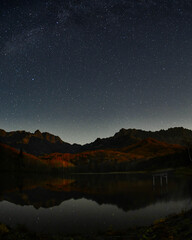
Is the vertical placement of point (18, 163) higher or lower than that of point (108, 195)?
lower

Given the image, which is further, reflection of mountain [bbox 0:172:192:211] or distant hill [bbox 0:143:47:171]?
distant hill [bbox 0:143:47:171]

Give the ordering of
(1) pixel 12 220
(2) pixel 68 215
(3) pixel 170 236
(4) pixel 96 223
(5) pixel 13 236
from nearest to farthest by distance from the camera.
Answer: (3) pixel 170 236, (5) pixel 13 236, (4) pixel 96 223, (1) pixel 12 220, (2) pixel 68 215

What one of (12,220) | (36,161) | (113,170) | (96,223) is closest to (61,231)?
(96,223)

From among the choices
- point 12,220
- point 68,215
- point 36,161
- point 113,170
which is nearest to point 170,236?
point 68,215

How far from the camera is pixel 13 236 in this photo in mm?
11875

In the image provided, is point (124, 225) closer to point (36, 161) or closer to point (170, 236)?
point (170, 236)

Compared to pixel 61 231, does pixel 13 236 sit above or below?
above

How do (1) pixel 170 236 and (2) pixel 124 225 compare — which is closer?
(1) pixel 170 236

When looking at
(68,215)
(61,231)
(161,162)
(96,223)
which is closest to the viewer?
(61,231)

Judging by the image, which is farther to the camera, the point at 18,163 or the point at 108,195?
the point at 18,163

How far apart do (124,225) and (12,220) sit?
11.4 meters

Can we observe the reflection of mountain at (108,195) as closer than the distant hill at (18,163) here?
Yes

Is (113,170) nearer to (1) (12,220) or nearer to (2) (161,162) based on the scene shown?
(2) (161,162)

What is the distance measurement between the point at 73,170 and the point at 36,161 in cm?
3409
